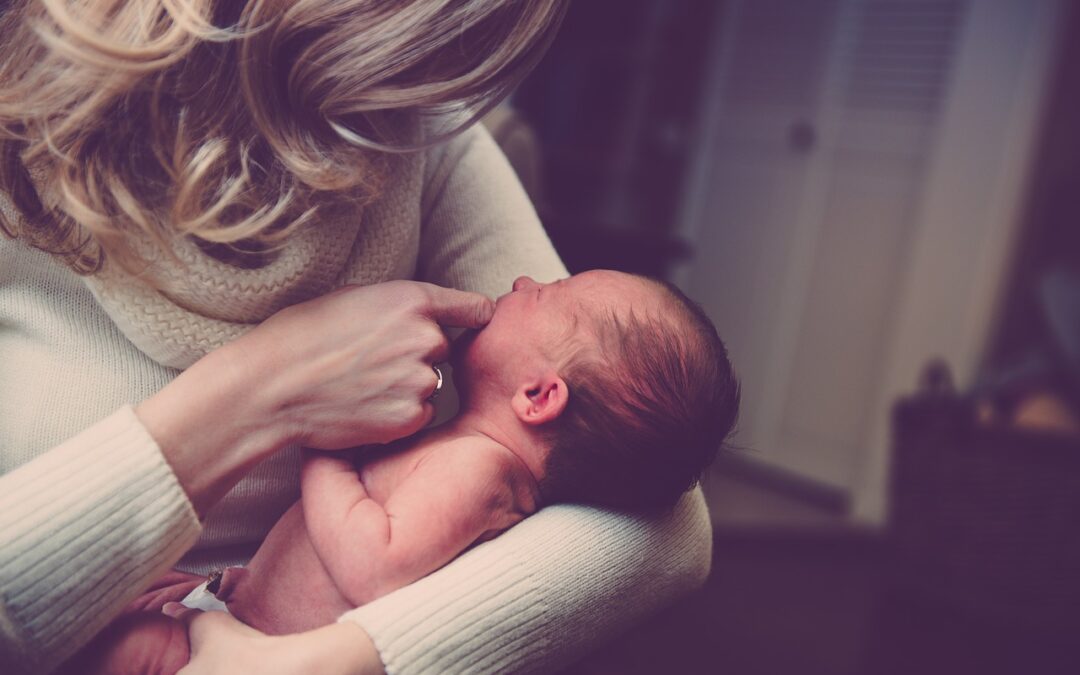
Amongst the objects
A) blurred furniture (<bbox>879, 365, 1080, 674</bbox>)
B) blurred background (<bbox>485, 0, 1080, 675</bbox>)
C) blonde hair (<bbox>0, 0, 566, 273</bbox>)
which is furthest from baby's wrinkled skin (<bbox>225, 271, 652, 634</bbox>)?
blurred furniture (<bbox>879, 365, 1080, 674</bbox>)

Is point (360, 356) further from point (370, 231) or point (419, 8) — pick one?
point (419, 8)

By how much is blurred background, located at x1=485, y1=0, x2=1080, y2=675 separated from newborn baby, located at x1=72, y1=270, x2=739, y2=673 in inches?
25.9

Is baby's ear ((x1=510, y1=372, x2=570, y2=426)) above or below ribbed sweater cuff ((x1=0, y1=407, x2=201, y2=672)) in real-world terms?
above

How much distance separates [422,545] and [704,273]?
3054mm

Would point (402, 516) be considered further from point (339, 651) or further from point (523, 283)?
point (523, 283)

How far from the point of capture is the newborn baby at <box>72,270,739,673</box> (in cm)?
72

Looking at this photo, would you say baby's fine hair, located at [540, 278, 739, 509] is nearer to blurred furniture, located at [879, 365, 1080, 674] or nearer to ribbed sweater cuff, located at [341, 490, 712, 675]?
ribbed sweater cuff, located at [341, 490, 712, 675]

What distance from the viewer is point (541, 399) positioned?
84cm

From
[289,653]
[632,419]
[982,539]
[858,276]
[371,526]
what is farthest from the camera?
[858,276]

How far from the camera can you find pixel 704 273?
A: 142 inches

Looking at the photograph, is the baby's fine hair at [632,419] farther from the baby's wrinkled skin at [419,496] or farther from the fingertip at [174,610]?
the fingertip at [174,610]

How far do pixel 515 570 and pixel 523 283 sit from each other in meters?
0.33

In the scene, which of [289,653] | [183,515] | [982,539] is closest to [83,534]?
[183,515]

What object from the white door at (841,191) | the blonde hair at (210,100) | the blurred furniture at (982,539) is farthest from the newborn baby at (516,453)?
the white door at (841,191)
